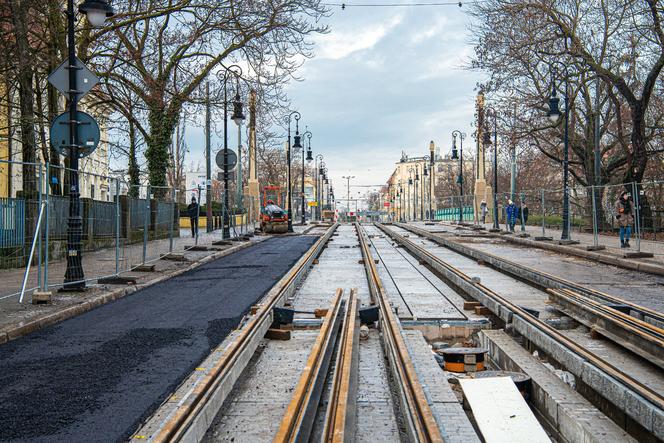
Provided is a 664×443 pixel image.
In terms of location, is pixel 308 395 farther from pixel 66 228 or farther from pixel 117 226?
pixel 117 226

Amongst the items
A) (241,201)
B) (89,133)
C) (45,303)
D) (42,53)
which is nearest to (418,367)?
(45,303)

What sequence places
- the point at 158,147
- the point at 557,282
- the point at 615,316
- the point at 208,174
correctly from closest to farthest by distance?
the point at 615,316 < the point at 557,282 < the point at 158,147 < the point at 208,174

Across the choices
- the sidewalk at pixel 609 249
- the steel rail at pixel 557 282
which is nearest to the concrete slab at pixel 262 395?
the steel rail at pixel 557 282

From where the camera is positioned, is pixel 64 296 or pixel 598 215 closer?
pixel 64 296

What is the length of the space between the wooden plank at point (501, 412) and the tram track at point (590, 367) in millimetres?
739

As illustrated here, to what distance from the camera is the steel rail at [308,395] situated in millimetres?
4195

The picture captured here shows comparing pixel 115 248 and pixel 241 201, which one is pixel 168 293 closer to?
pixel 115 248

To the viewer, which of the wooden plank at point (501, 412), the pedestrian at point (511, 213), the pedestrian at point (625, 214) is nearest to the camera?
the wooden plank at point (501, 412)

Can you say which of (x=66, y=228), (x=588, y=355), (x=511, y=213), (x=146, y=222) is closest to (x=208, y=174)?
(x=511, y=213)

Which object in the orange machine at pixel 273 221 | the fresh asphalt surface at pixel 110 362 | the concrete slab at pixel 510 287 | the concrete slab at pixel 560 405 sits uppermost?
the orange machine at pixel 273 221

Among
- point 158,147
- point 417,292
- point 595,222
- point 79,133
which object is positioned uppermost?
point 158,147

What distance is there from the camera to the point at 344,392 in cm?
501

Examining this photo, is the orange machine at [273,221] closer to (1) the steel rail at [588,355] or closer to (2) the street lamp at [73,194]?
(2) the street lamp at [73,194]

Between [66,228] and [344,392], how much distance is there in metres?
8.94
